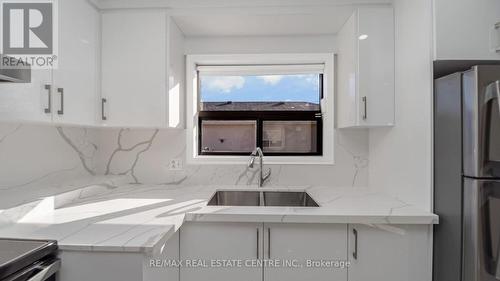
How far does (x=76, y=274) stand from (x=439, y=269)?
1.65 meters

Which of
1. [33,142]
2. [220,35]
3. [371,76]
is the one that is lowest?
[33,142]

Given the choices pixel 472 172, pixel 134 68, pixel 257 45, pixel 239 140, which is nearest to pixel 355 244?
pixel 472 172

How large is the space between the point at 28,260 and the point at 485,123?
1775 mm

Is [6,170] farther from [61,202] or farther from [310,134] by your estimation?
[310,134]

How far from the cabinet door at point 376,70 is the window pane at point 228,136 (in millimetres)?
911

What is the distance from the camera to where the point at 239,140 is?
2188mm

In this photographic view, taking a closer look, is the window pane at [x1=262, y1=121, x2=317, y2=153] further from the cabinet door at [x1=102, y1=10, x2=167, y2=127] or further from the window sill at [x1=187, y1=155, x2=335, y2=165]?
the cabinet door at [x1=102, y1=10, x2=167, y2=127]

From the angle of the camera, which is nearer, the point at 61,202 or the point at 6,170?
the point at 6,170

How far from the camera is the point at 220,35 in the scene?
2.04 meters

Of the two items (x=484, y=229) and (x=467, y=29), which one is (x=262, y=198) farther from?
(x=467, y=29)

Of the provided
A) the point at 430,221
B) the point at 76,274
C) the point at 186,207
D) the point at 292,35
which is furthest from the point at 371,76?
the point at 76,274

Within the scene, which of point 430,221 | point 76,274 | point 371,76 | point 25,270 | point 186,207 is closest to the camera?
point 25,270

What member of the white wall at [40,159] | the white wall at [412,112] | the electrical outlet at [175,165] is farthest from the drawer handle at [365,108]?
the white wall at [40,159]

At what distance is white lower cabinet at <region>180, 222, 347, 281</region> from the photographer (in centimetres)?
136
